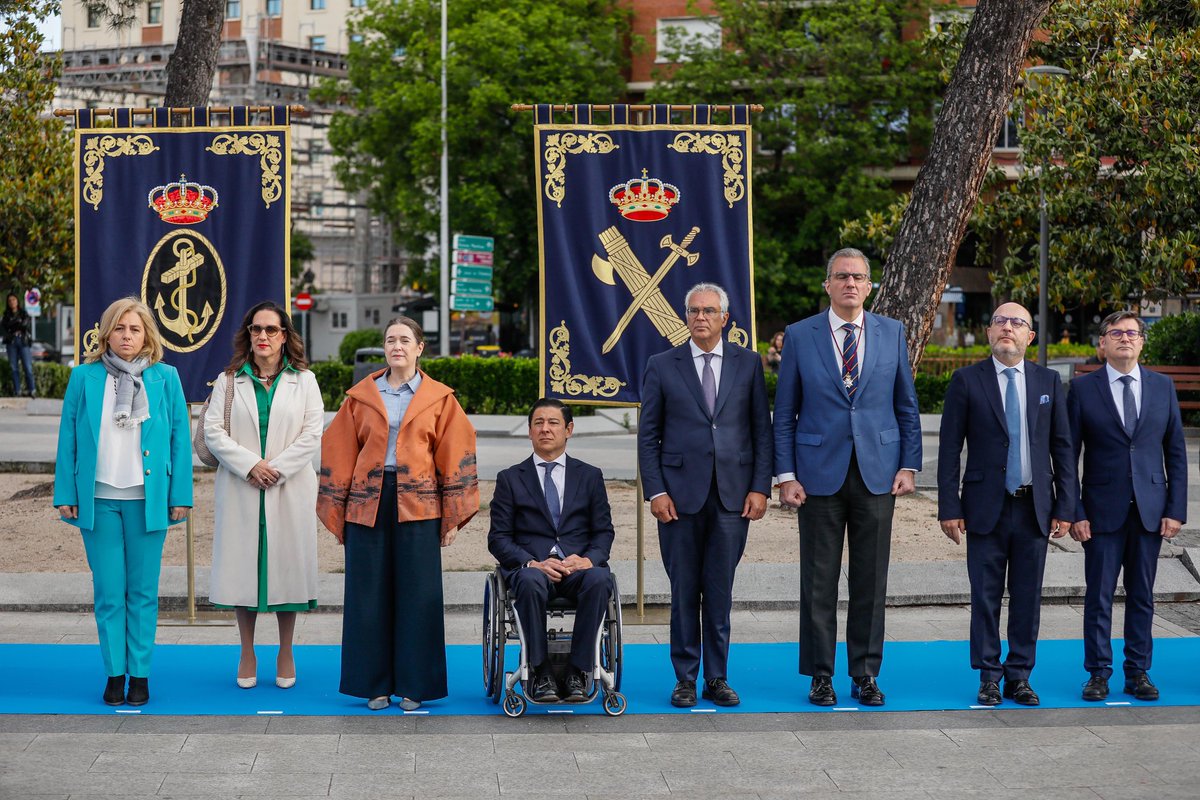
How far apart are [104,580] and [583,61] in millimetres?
37789

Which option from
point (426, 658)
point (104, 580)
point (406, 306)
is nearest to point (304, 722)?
point (426, 658)

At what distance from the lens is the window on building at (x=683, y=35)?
4309 centimetres

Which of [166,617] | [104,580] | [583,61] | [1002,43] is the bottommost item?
[166,617]

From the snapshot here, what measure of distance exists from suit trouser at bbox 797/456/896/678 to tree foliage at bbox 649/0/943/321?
34.5 metres

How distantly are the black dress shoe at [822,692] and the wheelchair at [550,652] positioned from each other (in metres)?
0.96

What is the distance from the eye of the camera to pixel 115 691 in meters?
7.08

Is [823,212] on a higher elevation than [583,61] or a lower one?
lower

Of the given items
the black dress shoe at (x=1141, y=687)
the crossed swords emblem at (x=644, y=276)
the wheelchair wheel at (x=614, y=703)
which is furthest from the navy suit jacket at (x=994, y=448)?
the crossed swords emblem at (x=644, y=276)

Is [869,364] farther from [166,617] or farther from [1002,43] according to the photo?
[1002,43]

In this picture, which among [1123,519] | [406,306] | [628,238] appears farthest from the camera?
[406,306]

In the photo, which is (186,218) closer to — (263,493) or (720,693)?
(263,493)

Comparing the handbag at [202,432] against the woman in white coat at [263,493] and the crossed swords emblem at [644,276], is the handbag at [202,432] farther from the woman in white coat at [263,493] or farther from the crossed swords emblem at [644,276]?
the crossed swords emblem at [644,276]

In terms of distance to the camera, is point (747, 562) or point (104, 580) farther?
point (747, 562)

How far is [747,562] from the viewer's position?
432 inches
